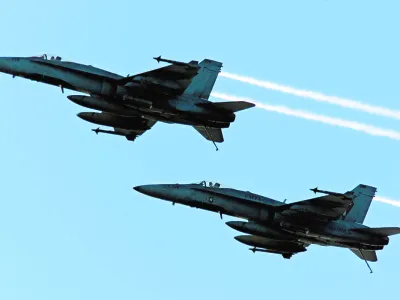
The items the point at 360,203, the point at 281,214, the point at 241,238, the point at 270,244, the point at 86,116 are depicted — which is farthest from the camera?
the point at 360,203

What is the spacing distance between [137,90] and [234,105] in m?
5.41

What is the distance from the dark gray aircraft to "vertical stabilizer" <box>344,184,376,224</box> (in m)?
2.15

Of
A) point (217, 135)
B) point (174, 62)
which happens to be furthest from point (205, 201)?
point (174, 62)

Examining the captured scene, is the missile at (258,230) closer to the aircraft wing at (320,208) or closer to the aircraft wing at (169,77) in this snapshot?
the aircraft wing at (320,208)

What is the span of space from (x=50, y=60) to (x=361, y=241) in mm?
20204

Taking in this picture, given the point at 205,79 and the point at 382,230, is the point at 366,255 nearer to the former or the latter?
the point at 382,230

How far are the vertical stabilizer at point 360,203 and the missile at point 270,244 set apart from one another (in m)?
3.59

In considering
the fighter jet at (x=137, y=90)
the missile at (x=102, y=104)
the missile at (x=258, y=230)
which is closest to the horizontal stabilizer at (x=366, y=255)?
the missile at (x=258, y=230)

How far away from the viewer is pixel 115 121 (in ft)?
262

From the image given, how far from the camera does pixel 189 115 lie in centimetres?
7531

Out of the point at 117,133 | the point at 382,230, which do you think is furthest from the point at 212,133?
the point at 382,230

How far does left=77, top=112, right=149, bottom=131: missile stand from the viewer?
7938 cm

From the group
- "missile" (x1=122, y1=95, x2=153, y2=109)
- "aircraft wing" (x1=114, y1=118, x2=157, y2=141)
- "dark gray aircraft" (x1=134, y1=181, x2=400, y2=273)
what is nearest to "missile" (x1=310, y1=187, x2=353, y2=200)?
"dark gray aircraft" (x1=134, y1=181, x2=400, y2=273)

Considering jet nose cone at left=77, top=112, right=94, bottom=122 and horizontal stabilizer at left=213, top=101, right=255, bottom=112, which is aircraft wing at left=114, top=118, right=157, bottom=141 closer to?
jet nose cone at left=77, top=112, right=94, bottom=122
